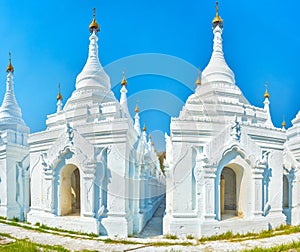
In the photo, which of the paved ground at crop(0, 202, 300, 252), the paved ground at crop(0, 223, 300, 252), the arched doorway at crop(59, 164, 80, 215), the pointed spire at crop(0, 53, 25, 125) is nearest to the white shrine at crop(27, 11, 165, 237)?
the arched doorway at crop(59, 164, 80, 215)

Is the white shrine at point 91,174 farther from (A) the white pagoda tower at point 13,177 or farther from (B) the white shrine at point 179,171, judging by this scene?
(A) the white pagoda tower at point 13,177

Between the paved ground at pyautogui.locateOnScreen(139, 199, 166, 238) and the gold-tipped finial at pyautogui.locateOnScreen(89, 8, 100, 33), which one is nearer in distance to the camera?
the paved ground at pyautogui.locateOnScreen(139, 199, 166, 238)

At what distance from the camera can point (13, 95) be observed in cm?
1822

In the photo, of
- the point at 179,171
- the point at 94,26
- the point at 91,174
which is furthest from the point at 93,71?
the point at 179,171

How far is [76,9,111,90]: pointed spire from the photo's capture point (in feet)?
46.5

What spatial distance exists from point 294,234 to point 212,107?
633 cm

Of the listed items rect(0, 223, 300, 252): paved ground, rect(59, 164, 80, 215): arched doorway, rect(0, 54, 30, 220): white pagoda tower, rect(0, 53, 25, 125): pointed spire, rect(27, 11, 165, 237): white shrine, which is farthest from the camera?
rect(0, 53, 25, 125): pointed spire

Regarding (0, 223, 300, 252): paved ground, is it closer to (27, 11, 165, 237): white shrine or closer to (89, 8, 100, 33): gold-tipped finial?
(27, 11, 165, 237): white shrine

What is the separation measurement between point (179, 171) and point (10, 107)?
45.2 feet

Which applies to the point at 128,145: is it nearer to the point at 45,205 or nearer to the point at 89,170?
the point at 89,170

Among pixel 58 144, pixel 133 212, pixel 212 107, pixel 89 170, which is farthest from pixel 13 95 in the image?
pixel 212 107

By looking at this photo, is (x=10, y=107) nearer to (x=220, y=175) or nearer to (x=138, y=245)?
(x=138, y=245)

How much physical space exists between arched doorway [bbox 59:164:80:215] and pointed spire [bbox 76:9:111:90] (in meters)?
4.97

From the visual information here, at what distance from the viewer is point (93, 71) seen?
1440 centimetres
